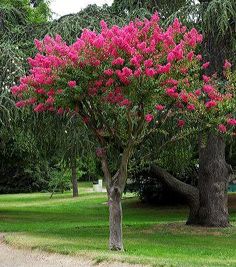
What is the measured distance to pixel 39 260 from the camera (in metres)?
10.6

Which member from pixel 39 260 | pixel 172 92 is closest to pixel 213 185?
pixel 172 92

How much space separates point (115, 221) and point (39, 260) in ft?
6.45

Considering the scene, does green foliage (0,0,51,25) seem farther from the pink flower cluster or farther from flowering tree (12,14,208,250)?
the pink flower cluster

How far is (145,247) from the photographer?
42.3 ft

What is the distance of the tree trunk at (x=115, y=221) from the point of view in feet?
38.9

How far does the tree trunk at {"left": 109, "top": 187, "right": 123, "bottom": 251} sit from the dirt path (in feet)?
4.29

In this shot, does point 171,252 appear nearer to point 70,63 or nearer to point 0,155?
point 70,63

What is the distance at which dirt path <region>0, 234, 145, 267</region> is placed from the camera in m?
9.97

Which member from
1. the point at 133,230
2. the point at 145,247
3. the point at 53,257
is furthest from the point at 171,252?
the point at 133,230

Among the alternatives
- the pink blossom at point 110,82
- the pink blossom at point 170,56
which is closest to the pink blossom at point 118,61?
the pink blossom at point 110,82

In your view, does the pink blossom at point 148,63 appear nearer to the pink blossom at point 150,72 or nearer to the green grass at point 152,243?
the pink blossom at point 150,72

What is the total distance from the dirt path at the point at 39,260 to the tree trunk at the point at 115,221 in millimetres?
1307

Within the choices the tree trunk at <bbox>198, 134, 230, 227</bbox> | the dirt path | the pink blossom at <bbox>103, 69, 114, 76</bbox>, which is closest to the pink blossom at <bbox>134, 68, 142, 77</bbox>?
the pink blossom at <bbox>103, 69, 114, 76</bbox>

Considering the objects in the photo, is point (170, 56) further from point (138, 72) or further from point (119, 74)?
point (119, 74)
